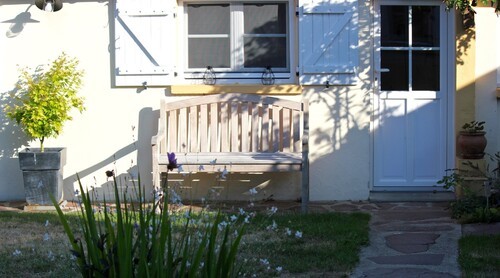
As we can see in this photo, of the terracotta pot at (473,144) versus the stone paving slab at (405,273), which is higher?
the terracotta pot at (473,144)

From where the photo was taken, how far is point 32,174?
8.15m

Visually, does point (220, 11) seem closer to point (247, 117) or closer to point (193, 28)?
point (193, 28)

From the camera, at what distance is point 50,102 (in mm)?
8125

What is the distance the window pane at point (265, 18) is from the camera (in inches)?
344

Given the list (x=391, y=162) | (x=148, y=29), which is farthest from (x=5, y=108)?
(x=391, y=162)

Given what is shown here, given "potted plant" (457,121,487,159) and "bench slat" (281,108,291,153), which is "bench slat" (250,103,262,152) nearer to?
"bench slat" (281,108,291,153)

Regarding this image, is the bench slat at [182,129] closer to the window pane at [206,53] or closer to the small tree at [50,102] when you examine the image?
the window pane at [206,53]

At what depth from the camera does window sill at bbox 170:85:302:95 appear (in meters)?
8.44

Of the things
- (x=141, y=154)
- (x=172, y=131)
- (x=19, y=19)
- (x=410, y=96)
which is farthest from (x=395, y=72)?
(x=19, y=19)

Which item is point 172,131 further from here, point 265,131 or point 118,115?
point 265,131

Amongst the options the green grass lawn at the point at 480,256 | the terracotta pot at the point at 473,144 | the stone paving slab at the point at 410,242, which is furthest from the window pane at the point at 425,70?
the green grass lawn at the point at 480,256

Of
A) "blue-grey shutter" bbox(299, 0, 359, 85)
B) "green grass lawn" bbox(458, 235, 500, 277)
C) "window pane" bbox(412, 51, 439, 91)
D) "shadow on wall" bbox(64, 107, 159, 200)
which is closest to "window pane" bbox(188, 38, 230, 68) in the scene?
"shadow on wall" bbox(64, 107, 159, 200)

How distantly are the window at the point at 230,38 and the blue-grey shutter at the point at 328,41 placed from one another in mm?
345

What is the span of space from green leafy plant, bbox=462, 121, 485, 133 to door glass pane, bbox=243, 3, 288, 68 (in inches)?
78.3
